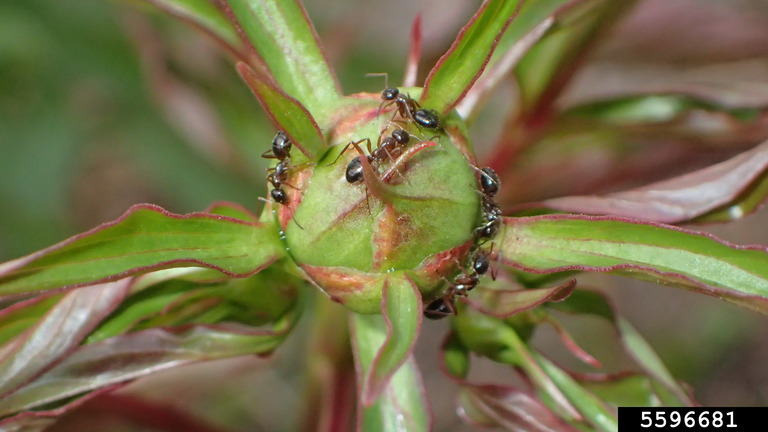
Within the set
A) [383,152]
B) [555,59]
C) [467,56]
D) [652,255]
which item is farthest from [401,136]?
[555,59]

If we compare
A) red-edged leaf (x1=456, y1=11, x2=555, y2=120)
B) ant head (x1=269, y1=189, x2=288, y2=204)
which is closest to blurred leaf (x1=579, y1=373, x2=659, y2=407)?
red-edged leaf (x1=456, y1=11, x2=555, y2=120)

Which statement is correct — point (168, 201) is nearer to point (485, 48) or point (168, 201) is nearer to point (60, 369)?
point (60, 369)

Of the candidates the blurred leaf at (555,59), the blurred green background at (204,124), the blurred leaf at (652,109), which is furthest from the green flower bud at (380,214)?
the blurred leaf at (652,109)

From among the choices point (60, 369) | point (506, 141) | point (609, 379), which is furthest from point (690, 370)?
point (60, 369)

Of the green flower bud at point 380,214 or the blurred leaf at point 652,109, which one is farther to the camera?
the blurred leaf at point 652,109

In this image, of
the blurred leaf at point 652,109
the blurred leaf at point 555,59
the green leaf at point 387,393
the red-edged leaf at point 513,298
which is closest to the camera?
the red-edged leaf at point 513,298

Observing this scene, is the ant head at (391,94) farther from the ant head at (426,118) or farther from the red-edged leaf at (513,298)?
the red-edged leaf at (513,298)

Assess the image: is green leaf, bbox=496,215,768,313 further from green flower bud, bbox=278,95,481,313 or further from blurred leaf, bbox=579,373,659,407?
blurred leaf, bbox=579,373,659,407
